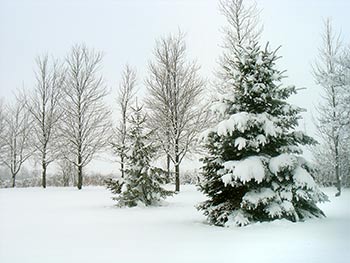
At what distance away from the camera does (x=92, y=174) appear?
37.3 meters

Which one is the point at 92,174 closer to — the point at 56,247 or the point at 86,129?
the point at 86,129

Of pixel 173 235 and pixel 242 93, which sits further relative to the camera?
pixel 242 93

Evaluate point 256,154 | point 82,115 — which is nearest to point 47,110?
point 82,115

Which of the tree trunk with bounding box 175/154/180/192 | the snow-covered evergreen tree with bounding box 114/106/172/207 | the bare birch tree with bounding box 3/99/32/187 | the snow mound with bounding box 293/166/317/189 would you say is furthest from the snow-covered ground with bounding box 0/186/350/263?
the bare birch tree with bounding box 3/99/32/187

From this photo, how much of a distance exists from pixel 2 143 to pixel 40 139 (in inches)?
163

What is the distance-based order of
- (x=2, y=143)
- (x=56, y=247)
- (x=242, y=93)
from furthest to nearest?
(x=2, y=143)
(x=242, y=93)
(x=56, y=247)

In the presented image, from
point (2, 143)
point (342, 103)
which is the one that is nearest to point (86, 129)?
point (2, 143)

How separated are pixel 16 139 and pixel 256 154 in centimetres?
2292

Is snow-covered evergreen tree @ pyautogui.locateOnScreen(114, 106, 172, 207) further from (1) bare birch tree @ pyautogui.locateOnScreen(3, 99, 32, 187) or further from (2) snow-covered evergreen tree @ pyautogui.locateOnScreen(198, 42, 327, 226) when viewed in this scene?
(1) bare birch tree @ pyautogui.locateOnScreen(3, 99, 32, 187)

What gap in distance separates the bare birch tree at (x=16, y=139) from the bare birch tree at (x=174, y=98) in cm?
1038

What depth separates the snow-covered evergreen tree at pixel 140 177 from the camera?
12.1 m

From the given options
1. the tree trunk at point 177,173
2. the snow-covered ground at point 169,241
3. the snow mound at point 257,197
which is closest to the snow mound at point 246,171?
the snow mound at point 257,197

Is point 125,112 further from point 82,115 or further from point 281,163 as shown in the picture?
point 281,163

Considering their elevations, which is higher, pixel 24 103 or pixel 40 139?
pixel 24 103
